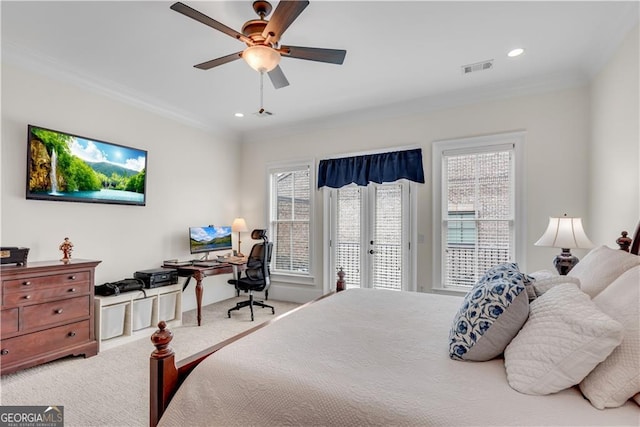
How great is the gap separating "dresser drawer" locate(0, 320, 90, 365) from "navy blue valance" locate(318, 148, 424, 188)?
130 inches

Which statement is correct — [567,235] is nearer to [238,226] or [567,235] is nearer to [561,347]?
[561,347]

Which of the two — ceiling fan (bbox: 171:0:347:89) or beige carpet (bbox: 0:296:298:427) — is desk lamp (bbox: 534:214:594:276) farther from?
beige carpet (bbox: 0:296:298:427)

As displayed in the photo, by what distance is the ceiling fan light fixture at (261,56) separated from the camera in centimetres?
218

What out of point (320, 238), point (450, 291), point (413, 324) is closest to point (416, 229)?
point (450, 291)

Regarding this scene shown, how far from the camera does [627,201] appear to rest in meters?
2.54

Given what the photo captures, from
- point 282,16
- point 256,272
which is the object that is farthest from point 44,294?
point 282,16

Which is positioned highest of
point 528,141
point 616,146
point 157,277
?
point 528,141

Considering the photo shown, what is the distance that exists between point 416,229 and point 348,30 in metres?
2.52

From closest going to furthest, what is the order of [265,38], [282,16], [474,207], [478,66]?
[282,16] < [265,38] < [478,66] < [474,207]

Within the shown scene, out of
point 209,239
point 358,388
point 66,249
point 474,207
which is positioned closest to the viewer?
point 358,388

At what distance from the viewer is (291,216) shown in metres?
5.21

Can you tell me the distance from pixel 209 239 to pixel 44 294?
6.87 ft

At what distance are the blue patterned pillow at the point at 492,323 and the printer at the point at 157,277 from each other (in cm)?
340

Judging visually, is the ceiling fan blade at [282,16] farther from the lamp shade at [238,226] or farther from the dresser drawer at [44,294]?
the lamp shade at [238,226]
